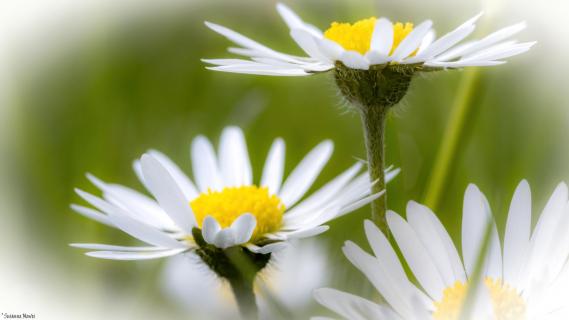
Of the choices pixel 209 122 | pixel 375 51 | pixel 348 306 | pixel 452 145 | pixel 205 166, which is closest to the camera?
pixel 348 306

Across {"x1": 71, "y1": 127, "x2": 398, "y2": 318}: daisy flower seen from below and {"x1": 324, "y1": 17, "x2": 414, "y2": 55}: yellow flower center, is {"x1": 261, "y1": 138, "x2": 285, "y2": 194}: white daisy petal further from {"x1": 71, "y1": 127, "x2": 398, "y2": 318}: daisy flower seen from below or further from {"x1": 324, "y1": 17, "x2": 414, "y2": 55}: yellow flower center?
{"x1": 324, "y1": 17, "x2": 414, "y2": 55}: yellow flower center

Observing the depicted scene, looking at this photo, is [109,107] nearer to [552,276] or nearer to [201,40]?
[201,40]

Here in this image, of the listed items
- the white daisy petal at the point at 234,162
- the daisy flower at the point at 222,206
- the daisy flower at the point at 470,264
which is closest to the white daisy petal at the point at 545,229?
the daisy flower at the point at 470,264

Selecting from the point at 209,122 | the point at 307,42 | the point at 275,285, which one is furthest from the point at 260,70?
the point at 209,122

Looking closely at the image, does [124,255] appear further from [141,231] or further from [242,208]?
[242,208]

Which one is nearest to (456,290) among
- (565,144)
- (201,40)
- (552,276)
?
(552,276)

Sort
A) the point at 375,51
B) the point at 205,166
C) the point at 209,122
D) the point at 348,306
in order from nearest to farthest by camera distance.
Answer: the point at 348,306
the point at 375,51
the point at 205,166
the point at 209,122

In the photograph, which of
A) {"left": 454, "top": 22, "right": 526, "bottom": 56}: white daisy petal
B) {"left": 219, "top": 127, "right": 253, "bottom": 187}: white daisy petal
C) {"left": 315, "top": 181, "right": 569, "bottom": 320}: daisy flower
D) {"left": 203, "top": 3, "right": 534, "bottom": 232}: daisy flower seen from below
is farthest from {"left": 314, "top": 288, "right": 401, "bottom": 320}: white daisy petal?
{"left": 219, "top": 127, "right": 253, "bottom": 187}: white daisy petal
